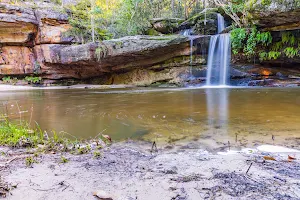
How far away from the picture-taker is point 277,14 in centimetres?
1005

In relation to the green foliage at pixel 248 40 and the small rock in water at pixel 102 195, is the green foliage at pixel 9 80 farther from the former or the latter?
the small rock in water at pixel 102 195

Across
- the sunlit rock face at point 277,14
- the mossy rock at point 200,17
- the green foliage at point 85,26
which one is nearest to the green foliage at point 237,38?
the sunlit rock face at point 277,14

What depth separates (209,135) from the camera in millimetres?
3367

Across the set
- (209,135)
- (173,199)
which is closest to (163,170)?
(173,199)

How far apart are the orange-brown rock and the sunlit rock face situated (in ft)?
52.3

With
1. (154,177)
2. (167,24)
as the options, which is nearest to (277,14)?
(167,24)

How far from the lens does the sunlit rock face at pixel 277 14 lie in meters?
9.45

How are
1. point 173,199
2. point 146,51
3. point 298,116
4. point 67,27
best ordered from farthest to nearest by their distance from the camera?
Result: 1. point 67,27
2. point 146,51
3. point 298,116
4. point 173,199

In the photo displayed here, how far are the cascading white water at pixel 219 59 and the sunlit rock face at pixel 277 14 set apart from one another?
2324 mm

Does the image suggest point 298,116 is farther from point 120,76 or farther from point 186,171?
point 120,76

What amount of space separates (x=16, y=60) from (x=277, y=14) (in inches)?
702

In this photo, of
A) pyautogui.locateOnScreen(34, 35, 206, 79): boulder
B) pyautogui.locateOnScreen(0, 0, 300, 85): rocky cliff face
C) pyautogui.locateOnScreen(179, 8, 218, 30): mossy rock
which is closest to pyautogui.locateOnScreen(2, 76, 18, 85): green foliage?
pyautogui.locateOnScreen(0, 0, 300, 85): rocky cliff face

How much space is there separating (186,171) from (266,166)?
697mm

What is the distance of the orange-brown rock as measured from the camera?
16.5 metres
